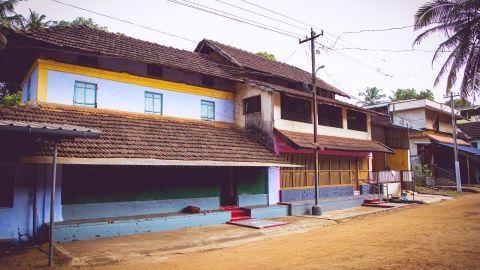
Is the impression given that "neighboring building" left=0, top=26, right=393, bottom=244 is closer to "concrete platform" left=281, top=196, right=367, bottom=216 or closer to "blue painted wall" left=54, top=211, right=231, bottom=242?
"blue painted wall" left=54, top=211, right=231, bottom=242

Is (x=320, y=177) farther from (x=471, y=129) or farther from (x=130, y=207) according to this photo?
(x=471, y=129)

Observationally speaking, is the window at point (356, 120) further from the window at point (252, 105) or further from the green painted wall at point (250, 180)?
the green painted wall at point (250, 180)

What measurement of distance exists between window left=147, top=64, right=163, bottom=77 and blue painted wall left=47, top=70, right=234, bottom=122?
77cm

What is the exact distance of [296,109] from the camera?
17.6 meters

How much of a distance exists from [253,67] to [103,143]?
10.2 m

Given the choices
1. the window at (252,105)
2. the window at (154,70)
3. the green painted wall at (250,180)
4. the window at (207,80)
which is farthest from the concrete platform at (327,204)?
the window at (154,70)

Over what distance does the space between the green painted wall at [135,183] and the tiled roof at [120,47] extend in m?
4.50

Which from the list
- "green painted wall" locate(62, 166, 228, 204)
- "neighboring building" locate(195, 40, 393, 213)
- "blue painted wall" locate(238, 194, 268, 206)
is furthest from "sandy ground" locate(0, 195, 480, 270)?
"neighboring building" locate(195, 40, 393, 213)

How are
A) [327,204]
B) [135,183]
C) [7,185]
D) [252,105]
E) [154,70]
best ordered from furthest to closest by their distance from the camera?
[252,105] → [327,204] → [154,70] → [135,183] → [7,185]

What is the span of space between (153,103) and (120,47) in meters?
2.73

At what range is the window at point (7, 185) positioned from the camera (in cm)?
945

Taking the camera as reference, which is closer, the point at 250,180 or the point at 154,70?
the point at 154,70

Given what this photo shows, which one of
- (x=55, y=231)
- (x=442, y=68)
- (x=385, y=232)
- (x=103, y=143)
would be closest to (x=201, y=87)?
(x=103, y=143)

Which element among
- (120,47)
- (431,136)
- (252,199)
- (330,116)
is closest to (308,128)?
(330,116)
